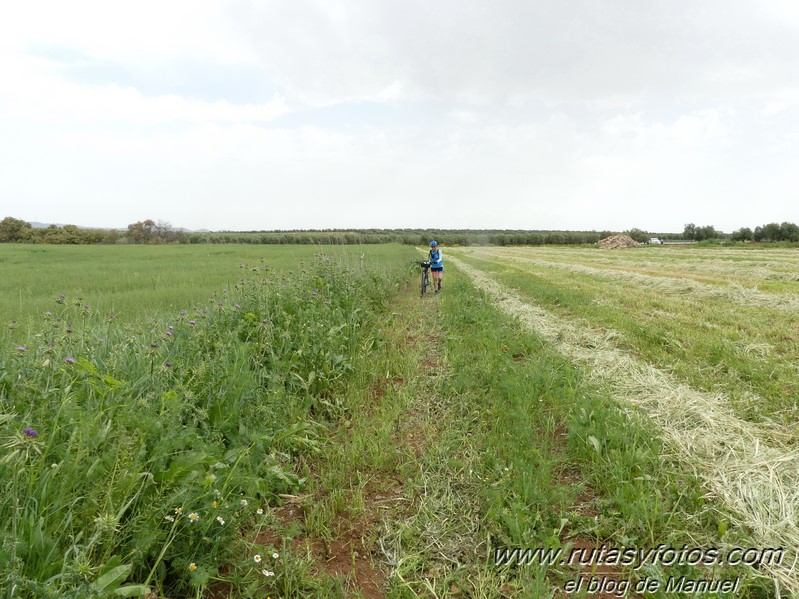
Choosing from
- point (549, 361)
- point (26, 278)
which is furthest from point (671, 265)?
point (26, 278)

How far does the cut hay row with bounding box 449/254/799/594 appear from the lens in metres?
2.35

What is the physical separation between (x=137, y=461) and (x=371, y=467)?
1744 millimetres

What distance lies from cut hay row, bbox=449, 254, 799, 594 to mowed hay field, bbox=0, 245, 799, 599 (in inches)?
0.7

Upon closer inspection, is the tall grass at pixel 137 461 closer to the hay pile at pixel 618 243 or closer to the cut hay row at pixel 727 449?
the cut hay row at pixel 727 449

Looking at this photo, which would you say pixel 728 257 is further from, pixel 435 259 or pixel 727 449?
pixel 727 449

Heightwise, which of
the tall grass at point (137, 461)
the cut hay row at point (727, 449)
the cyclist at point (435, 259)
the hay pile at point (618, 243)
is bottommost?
the cut hay row at point (727, 449)

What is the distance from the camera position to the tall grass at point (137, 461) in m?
1.60

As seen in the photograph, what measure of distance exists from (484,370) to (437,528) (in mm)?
2618

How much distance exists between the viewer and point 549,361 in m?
5.28

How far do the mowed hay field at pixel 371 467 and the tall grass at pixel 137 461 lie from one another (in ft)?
0.05

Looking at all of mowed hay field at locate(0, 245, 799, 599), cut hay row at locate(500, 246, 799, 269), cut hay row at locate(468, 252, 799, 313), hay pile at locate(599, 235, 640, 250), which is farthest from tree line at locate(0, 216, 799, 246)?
mowed hay field at locate(0, 245, 799, 599)

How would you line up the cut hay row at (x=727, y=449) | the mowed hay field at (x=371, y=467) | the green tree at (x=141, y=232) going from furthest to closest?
the green tree at (x=141, y=232) → the cut hay row at (x=727, y=449) → the mowed hay field at (x=371, y=467)

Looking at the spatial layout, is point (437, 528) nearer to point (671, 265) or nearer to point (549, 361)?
point (549, 361)

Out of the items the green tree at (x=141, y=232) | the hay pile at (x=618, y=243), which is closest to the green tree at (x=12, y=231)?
the green tree at (x=141, y=232)
